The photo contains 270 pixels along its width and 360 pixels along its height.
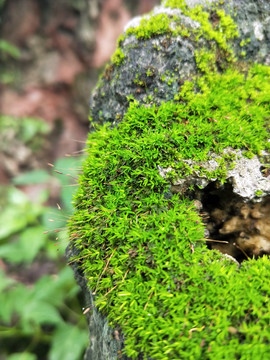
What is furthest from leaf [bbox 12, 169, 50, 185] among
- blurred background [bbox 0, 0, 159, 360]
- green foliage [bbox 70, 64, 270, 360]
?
green foliage [bbox 70, 64, 270, 360]

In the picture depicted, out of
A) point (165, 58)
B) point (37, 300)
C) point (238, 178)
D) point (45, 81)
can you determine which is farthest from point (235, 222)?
point (45, 81)

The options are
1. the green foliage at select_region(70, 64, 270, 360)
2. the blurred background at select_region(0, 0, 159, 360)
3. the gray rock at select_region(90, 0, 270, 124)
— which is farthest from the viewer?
the blurred background at select_region(0, 0, 159, 360)

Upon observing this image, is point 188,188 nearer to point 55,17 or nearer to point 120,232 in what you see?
point 120,232

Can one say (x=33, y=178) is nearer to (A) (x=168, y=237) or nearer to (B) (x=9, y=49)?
(A) (x=168, y=237)

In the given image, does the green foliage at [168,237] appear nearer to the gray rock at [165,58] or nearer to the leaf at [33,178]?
the gray rock at [165,58]

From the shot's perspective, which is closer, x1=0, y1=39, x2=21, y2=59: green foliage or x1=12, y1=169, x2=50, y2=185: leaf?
x1=12, y1=169, x2=50, y2=185: leaf

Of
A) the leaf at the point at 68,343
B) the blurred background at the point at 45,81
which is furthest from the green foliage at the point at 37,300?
the blurred background at the point at 45,81

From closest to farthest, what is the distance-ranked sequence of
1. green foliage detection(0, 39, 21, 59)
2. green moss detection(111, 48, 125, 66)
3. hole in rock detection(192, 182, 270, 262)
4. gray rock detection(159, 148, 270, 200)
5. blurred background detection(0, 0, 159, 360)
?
gray rock detection(159, 148, 270, 200)
hole in rock detection(192, 182, 270, 262)
green moss detection(111, 48, 125, 66)
green foliage detection(0, 39, 21, 59)
blurred background detection(0, 0, 159, 360)

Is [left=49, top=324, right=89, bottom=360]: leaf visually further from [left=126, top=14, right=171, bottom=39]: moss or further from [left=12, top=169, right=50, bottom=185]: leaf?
[left=126, top=14, right=171, bottom=39]: moss
